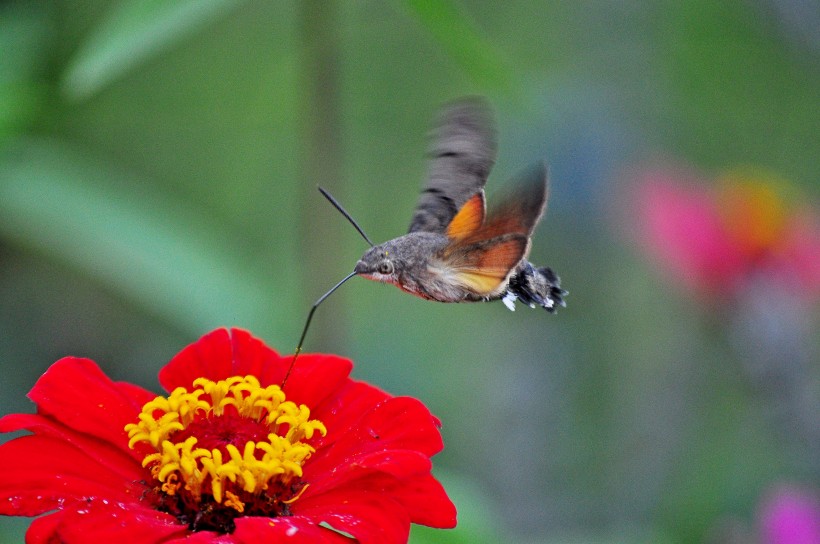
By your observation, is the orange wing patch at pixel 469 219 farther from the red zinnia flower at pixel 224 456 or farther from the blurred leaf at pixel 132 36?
the blurred leaf at pixel 132 36

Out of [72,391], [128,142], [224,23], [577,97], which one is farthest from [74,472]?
[577,97]

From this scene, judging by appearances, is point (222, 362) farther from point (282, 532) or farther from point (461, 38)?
point (461, 38)

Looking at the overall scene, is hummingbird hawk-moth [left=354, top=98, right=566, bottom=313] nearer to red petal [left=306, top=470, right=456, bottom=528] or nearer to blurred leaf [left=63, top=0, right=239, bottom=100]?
red petal [left=306, top=470, right=456, bottom=528]

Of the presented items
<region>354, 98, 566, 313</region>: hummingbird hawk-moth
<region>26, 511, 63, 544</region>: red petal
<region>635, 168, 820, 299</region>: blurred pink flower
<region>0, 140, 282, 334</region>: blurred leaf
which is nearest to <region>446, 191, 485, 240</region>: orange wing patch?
<region>354, 98, 566, 313</region>: hummingbird hawk-moth

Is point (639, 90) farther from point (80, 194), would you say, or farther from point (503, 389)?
point (80, 194)

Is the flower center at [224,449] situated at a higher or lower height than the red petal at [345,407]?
lower

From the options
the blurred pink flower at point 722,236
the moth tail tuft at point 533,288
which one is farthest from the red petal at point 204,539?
the blurred pink flower at point 722,236

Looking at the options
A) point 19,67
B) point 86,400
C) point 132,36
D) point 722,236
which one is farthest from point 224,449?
Answer: point 722,236

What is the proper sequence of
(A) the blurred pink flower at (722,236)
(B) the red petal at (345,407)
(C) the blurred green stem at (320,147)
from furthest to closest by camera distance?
(A) the blurred pink flower at (722,236) < (C) the blurred green stem at (320,147) < (B) the red petal at (345,407)
